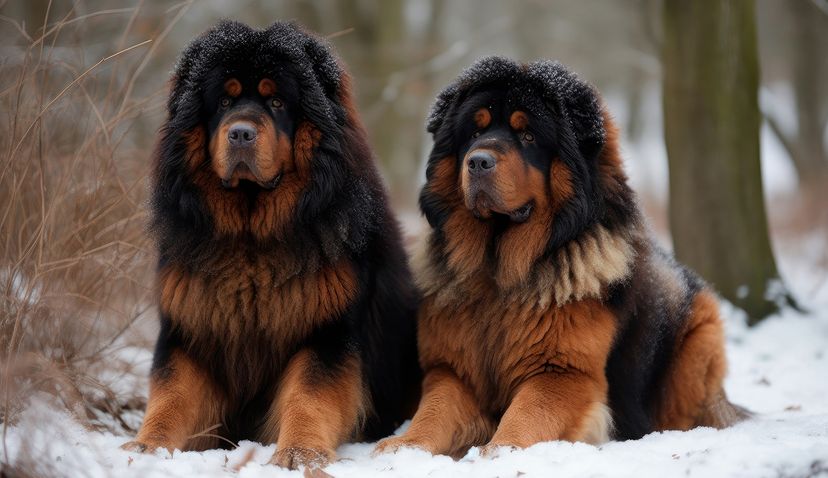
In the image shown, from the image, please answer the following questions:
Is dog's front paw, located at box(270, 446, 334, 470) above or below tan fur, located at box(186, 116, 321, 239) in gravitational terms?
below

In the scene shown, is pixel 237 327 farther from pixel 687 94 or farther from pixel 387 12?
pixel 387 12

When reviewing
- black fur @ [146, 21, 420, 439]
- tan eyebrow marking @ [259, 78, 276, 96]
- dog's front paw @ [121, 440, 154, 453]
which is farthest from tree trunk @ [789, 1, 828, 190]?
dog's front paw @ [121, 440, 154, 453]

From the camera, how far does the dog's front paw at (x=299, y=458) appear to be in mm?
3502

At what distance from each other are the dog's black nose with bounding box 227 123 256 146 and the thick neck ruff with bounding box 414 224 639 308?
131 cm

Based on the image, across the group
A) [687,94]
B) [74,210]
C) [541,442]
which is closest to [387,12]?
[687,94]

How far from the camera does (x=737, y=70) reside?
6461mm

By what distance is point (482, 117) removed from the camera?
4262 mm

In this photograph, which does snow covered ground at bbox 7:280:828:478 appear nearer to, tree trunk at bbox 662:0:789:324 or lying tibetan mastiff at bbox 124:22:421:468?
lying tibetan mastiff at bbox 124:22:421:468

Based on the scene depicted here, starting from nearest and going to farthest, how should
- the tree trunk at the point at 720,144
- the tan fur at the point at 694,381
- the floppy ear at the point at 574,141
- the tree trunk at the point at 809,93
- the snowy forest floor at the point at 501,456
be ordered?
the snowy forest floor at the point at 501,456 → the floppy ear at the point at 574,141 → the tan fur at the point at 694,381 → the tree trunk at the point at 720,144 → the tree trunk at the point at 809,93

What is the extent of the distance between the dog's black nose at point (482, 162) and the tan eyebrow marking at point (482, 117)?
1.11 feet

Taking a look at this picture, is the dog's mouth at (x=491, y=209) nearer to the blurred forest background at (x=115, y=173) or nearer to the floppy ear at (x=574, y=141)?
the floppy ear at (x=574, y=141)

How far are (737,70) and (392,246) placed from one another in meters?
3.63

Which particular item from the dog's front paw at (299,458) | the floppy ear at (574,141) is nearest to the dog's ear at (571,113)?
the floppy ear at (574,141)

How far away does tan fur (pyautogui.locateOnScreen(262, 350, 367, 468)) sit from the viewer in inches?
142
